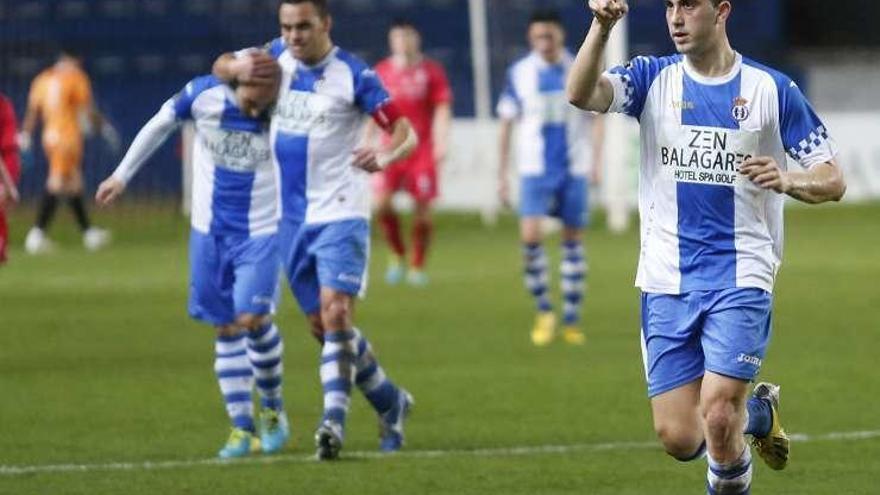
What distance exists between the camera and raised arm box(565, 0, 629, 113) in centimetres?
779

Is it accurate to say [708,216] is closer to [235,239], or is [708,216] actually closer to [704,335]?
[704,335]

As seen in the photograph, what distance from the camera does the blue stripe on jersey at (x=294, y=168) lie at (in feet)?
36.3

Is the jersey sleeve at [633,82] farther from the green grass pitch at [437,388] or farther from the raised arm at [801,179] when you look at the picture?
the green grass pitch at [437,388]

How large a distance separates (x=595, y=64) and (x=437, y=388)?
5.94 metres

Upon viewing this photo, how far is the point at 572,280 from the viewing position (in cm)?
1692

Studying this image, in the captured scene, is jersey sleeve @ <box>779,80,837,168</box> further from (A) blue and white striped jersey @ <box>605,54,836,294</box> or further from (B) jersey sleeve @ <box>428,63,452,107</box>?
(B) jersey sleeve @ <box>428,63,452,107</box>

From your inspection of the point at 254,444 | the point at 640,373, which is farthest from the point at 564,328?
the point at 254,444

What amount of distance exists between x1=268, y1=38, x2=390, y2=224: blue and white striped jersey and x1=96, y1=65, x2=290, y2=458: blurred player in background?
127mm

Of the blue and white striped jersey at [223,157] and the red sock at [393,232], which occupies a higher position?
the blue and white striped jersey at [223,157]

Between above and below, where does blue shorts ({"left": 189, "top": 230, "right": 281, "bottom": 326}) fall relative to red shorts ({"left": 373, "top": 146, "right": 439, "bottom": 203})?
above

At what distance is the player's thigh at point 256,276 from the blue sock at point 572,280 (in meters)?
5.94

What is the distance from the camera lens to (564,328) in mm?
17172

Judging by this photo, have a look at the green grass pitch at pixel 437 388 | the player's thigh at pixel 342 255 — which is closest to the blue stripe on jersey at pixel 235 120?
the player's thigh at pixel 342 255

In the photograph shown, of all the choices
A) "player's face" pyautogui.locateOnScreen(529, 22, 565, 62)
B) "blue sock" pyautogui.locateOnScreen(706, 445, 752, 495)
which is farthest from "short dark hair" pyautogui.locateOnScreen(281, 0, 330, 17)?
"player's face" pyautogui.locateOnScreen(529, 22, 565, 62)
